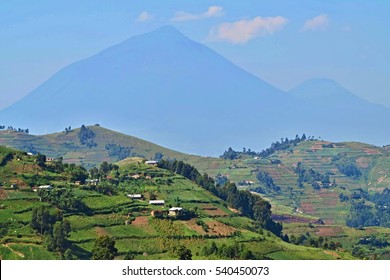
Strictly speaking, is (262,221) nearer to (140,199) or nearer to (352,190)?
(140,199)

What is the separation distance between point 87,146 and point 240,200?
309 ft

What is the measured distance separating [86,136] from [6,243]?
12673 cm

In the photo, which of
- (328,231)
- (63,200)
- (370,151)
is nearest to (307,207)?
(328,231)

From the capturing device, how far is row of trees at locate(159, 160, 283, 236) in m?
82.9

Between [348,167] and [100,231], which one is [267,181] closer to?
[348,167]

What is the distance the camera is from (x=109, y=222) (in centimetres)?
6169

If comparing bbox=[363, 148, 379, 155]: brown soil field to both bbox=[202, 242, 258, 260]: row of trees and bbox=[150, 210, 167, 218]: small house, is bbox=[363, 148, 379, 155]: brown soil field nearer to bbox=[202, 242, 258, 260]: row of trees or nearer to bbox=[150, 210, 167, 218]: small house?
bbox=[150, 210, 167, 218]: small house

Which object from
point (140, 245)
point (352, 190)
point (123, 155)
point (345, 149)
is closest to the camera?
point (140, 245)

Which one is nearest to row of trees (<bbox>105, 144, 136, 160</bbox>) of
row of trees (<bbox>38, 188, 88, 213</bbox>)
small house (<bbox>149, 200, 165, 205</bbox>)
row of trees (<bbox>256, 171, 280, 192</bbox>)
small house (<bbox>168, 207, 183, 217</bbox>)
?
row of trees (<bbox>256, 171, 280, 192</bbox>)

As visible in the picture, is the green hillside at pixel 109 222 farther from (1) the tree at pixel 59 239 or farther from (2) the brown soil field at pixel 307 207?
(2) the brown soil field at pixel 307 207

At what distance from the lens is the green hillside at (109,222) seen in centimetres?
5388

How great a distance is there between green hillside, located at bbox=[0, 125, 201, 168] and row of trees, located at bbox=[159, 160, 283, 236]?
231 ft

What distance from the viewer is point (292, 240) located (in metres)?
75.8
